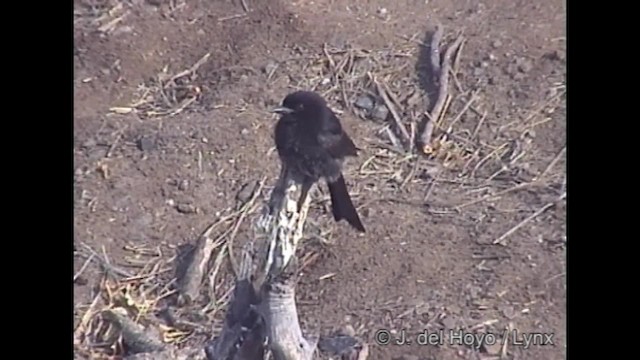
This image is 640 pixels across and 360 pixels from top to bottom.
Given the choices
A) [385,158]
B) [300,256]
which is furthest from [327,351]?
[385,158]

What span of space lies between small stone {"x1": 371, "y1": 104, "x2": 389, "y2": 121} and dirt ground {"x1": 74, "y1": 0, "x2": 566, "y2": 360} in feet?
0.04

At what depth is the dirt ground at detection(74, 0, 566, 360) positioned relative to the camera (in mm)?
1949

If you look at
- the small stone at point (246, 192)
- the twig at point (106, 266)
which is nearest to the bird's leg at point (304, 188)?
the small stone at point (246, 192)

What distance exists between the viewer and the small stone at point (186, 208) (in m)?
2.02

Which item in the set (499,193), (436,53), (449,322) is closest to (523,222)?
(499,193)

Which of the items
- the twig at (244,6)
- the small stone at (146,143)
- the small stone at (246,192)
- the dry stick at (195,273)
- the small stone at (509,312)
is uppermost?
the twig at (244,6)

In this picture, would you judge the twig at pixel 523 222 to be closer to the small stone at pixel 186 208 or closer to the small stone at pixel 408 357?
the small stone at pixel 408 357

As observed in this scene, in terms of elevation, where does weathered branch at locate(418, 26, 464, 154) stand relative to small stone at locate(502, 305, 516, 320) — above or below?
above

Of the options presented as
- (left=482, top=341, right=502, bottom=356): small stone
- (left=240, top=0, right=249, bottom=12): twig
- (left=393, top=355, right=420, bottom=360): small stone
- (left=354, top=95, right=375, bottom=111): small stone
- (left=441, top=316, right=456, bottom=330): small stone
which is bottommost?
(left=393, top=355, right=420, bottom=360): small stone

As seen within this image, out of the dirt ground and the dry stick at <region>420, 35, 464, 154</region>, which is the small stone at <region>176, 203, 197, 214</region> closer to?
the dirt ground

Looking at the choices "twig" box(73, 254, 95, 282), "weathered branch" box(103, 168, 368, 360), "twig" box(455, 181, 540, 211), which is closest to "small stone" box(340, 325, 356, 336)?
"weathered branch" box(103, 168, 368, 360)

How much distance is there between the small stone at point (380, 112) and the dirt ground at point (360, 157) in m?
0.01

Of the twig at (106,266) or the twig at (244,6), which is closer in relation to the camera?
the twig at (106,266)
